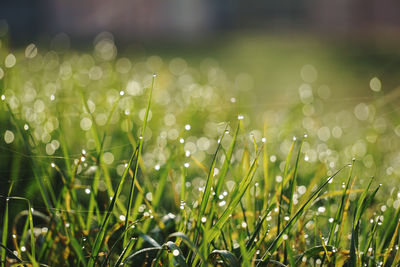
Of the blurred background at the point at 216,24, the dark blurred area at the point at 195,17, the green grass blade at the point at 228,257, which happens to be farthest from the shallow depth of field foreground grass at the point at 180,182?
the dark blurred area at the point at 195,17

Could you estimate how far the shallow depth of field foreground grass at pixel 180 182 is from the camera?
86 centimetres

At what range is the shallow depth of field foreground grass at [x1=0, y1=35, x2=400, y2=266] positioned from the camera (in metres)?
0.86

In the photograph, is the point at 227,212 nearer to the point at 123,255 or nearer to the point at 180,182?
the point at 123,255

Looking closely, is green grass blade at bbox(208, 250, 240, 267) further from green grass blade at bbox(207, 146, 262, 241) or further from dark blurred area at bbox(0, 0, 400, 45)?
dark blurred area at bbox(0, 0, 400, 45)

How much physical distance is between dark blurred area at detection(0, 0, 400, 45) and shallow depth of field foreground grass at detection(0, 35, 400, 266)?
8.61 metres

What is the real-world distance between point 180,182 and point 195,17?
1143 centimetres

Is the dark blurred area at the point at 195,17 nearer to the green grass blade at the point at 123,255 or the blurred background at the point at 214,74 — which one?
the blurred background at the point at 214,74

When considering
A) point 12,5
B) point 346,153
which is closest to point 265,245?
point 346,153

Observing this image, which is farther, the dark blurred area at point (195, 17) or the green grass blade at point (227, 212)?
the dark blurred area at point (195, 17)

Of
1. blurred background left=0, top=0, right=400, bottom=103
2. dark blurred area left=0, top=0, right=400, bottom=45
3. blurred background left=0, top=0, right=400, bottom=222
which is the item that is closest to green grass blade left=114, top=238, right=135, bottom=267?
blurred background left=0, top=0, right=400, bottom=222

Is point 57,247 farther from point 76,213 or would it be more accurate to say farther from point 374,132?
point 374,132

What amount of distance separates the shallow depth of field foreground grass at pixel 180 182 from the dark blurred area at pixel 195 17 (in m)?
8.61

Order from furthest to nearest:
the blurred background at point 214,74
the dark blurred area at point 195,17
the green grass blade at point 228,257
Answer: the dark blurred area at point 195,17, the blurred background at point 214,74, the green grass blade at point 228,257

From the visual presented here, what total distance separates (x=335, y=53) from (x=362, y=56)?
17.0 inches
